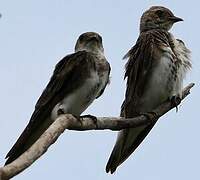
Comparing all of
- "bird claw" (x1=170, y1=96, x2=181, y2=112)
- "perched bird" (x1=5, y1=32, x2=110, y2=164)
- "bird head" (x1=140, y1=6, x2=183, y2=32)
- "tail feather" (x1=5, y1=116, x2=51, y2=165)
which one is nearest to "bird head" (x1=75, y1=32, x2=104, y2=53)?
"perched bird" (x1=5, y1=32, x2=110, y2=164)

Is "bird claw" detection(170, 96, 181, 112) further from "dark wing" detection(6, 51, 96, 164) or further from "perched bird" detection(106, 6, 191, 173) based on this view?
"dark wing" detection(6, 51, 96, 164)

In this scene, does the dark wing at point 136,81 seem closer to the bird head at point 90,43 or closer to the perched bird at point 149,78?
the perched bird at point 149,78

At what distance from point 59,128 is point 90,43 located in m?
3.13

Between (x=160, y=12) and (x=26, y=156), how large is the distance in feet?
17.9

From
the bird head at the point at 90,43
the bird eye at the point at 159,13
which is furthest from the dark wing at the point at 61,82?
the bird eye at the point at 159,13

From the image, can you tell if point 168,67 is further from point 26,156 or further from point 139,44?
point 26,156

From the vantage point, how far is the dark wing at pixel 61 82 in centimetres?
809

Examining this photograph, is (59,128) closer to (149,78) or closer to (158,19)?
(149,78)

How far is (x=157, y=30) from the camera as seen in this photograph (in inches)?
387

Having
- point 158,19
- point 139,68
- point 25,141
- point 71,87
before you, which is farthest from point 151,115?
point 158,19

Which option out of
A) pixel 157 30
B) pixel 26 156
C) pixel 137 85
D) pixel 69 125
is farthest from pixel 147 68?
pixel 26 156

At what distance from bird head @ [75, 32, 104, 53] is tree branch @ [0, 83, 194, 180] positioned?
1074 millimetres

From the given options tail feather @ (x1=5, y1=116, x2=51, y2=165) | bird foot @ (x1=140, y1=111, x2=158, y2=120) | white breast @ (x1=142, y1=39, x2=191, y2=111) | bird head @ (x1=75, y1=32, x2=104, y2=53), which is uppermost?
bird head @ (x1=75, y1=32, x2=104, y2=53)

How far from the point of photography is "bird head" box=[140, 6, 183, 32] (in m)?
10.1
